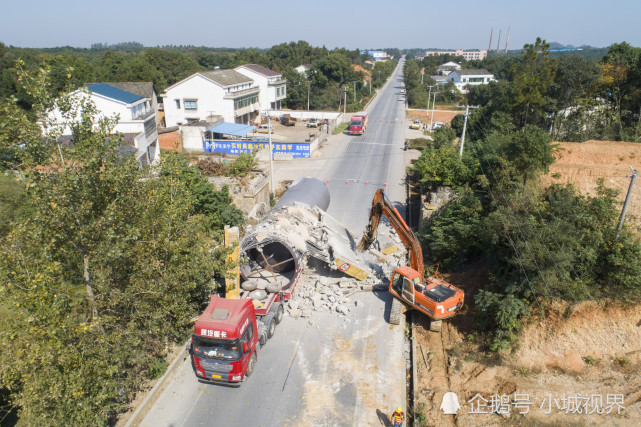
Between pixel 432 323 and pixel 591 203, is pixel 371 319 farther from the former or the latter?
pixel 591 203

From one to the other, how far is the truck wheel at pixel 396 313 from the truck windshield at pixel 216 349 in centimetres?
618

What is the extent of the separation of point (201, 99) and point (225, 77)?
4765mm

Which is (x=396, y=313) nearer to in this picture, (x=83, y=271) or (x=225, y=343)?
(x=225, y=343)

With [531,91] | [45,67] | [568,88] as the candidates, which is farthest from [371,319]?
[568,88]

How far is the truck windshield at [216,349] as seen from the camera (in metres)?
11.4

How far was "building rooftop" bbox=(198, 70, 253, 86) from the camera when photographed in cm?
4681

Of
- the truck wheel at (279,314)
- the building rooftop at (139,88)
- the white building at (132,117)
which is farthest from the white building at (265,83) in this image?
the truck wheel at (279,314)

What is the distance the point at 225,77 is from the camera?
4944cm

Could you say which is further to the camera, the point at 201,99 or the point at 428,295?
the point at 201,99

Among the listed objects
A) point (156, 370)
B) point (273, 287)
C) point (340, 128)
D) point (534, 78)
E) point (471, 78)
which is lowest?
point (156, 370)

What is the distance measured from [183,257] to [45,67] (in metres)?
5.63

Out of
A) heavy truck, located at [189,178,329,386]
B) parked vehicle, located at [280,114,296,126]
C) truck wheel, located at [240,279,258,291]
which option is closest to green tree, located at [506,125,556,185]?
heavy truck, located at [189,178,329,386]

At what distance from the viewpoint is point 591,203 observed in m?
14.8

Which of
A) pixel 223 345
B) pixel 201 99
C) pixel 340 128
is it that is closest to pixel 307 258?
pixel 223 345
